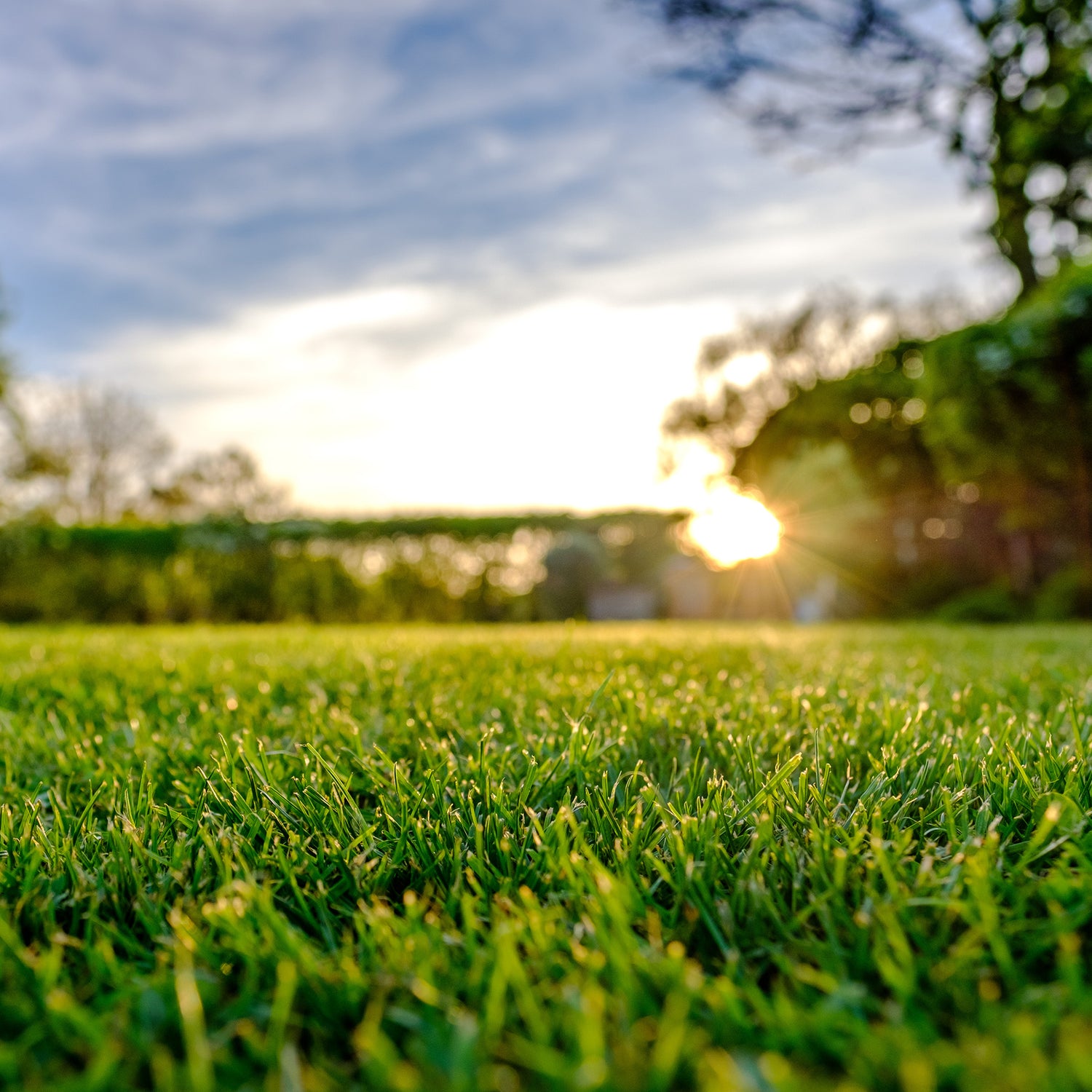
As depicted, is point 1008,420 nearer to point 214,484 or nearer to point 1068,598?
point 1068,598

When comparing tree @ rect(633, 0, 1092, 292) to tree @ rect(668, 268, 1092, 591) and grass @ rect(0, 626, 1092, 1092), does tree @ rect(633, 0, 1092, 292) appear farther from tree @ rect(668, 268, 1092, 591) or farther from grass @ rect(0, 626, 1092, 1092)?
grass @ rect(0, 626, 1092, 1092)

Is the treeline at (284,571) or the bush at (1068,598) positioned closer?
the bush at (1068,598)

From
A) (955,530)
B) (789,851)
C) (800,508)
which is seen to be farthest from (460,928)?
(800,508)

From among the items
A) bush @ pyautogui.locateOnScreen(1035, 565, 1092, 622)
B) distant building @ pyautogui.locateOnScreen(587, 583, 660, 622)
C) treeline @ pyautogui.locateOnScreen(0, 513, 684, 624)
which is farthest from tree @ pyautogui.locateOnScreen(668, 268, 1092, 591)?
treeline @ pyautogui.locateOnScreen(0, 513, 684, 624)

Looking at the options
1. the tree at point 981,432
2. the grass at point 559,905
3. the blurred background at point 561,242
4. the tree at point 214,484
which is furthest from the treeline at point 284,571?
the tree at point 214,484

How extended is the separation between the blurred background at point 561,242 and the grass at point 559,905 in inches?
254

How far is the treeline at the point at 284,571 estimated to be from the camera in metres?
10.3

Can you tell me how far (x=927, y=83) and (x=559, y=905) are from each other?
500 inches

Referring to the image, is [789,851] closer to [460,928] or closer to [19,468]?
[460,928]

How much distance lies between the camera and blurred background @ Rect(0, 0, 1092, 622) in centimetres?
758

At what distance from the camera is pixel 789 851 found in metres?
0.95

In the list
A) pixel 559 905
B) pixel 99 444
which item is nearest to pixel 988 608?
pixel 559 905

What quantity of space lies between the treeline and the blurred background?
0.05m

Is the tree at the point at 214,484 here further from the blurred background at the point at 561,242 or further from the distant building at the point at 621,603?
the distant building at the point at 621,603
